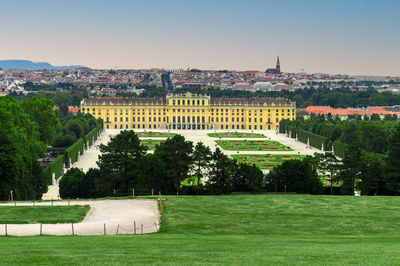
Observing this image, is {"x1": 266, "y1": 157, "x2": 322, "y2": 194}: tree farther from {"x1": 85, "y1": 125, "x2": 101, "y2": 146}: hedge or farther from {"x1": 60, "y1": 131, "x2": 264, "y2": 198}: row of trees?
{"x1": 85, "y1": 125, "x2": 101, "y2": 146}: hedge

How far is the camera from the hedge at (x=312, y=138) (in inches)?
3517

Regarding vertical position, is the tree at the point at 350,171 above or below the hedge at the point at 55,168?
above

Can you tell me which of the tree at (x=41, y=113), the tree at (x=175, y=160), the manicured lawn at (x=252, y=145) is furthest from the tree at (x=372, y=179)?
the manicured lawn at (x=252, y=145)

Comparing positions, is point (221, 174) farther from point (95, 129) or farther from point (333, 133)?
point (95, 129)

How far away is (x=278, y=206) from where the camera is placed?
30.3 metres

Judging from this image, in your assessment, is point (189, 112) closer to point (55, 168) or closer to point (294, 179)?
point (55, 168)

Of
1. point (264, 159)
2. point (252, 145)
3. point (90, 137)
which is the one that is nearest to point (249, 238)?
point (264, 159)

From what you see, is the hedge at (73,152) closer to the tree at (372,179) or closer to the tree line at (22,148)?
the tree line at (22,148)

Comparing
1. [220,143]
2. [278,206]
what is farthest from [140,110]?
[278,206]

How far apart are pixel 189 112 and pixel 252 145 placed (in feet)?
150

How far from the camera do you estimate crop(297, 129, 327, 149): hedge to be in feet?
293

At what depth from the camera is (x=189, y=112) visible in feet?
449

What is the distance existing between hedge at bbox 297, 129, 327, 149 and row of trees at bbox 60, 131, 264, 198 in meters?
46.5

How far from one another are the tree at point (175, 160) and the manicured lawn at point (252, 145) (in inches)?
1578
